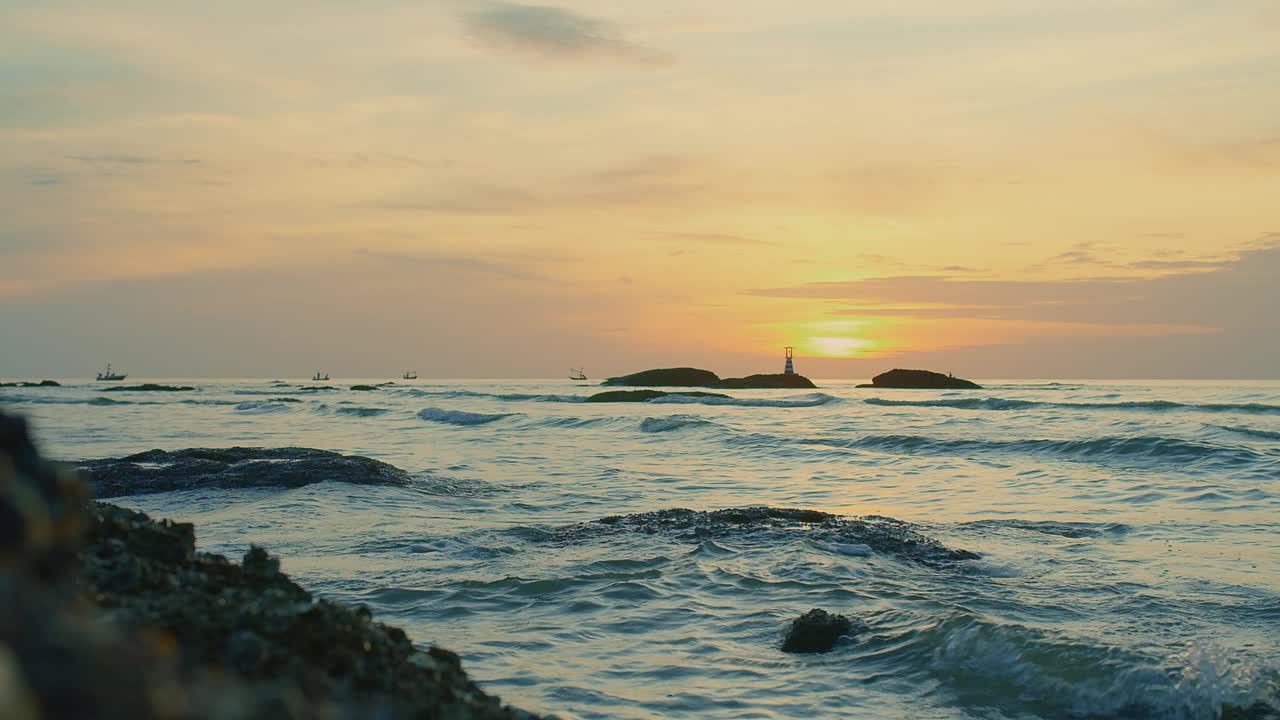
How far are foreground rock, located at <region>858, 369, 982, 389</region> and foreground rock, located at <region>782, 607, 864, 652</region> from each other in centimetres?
10241

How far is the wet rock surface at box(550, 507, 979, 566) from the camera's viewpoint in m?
12.3

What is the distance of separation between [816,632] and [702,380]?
11955cm

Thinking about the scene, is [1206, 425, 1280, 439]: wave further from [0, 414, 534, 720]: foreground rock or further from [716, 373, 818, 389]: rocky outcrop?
[716, 373, 818, 389]: rocky outcrop

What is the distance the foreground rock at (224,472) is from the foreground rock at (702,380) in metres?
98.7

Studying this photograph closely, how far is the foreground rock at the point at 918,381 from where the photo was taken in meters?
108

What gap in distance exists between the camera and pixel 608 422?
45.6 metres

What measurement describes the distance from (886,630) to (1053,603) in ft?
7.75

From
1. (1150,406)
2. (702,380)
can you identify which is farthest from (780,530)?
(702,380)

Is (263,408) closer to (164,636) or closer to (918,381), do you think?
(164,636)

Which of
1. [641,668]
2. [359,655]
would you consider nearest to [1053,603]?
[641,668]

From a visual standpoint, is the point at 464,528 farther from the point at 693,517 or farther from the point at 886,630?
the point at 886,630

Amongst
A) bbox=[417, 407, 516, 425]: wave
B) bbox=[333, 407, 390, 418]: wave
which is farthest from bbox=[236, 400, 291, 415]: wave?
bbox=[417, 407, 516, 425]: wave

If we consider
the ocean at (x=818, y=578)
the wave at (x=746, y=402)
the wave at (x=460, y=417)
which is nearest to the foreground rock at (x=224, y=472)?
the ocean at (x=818, y=578)

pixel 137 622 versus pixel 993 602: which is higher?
pixel 137 622
